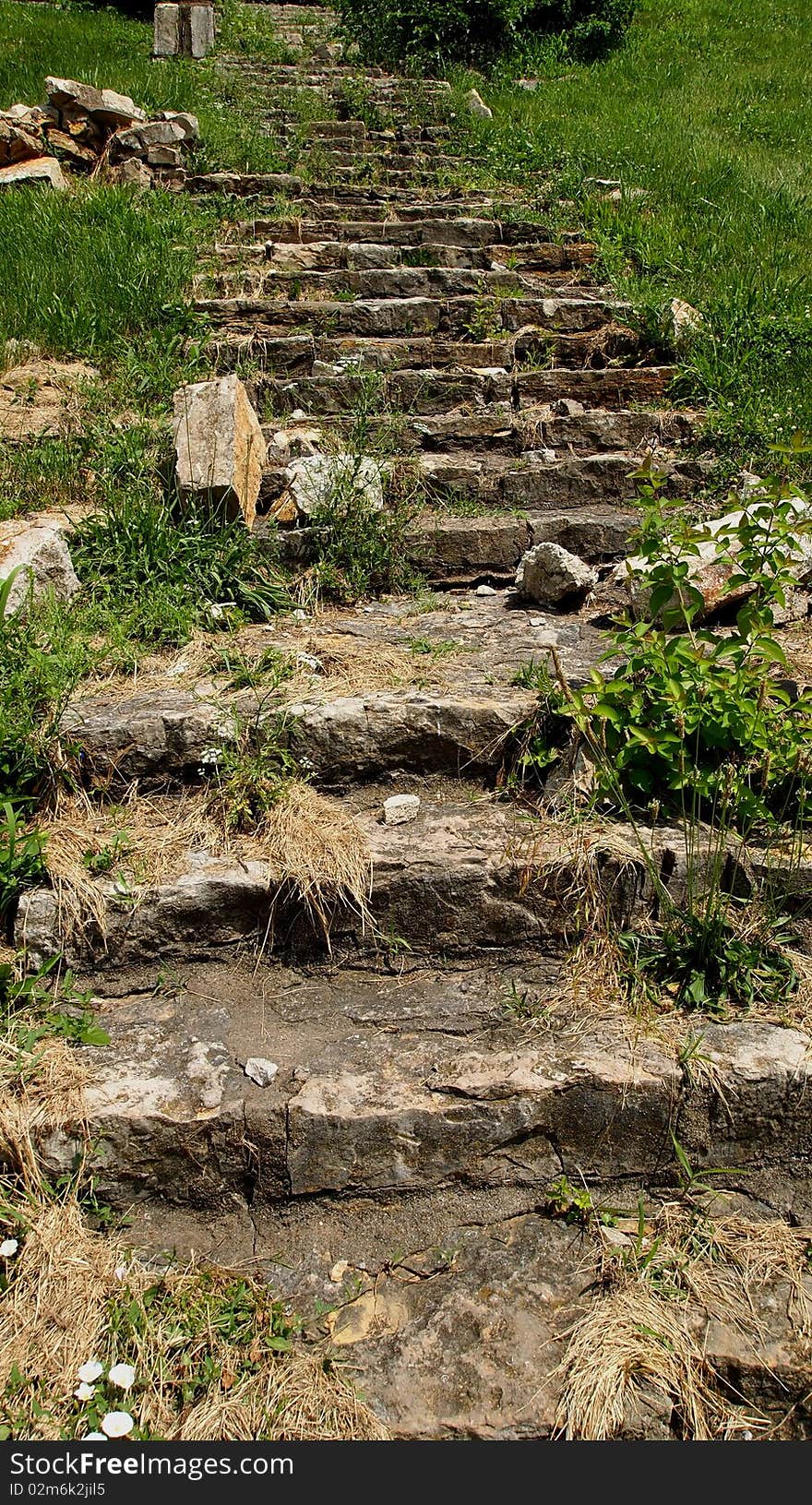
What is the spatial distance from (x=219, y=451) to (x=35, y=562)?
3.03 feet

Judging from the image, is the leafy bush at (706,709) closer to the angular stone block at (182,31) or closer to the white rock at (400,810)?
the white rock at (400,810)

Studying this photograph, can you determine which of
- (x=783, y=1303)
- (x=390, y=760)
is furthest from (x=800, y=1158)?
(x=390, y=760)

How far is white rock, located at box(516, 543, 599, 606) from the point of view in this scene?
3.98m

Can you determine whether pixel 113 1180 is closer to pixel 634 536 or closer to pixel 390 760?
pixel 390 760

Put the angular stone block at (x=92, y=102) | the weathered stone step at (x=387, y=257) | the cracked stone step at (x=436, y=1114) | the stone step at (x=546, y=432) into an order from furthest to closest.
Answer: the angular stone block at (x=92, y=102) < the weathered stone step at (x=387, y=257) < the stone step at (x=546, y=432) < the cracked stone step at (x=436, y=1114)

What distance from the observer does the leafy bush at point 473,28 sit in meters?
11.6

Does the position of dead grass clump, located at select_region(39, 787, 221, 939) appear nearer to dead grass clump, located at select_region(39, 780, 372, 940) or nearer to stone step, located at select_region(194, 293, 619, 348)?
dead grass clump, located at select_region(39, 780, 372, 940)

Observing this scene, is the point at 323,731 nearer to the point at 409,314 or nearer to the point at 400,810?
the point at 400,810

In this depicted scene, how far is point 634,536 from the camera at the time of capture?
279 cm

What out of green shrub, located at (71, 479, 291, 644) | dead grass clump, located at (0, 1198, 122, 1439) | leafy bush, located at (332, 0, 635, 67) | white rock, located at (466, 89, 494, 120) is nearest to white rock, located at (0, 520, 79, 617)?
green shrub, located at (71, 479, 291, 644)

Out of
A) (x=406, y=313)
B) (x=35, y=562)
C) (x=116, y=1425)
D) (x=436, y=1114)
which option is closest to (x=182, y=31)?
(x=406, y=313)

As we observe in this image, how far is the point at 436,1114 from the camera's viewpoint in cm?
247

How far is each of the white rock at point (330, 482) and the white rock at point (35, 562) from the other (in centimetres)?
102

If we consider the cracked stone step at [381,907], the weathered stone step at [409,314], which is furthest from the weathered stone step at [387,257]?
the cracked stone step at [381,907]
